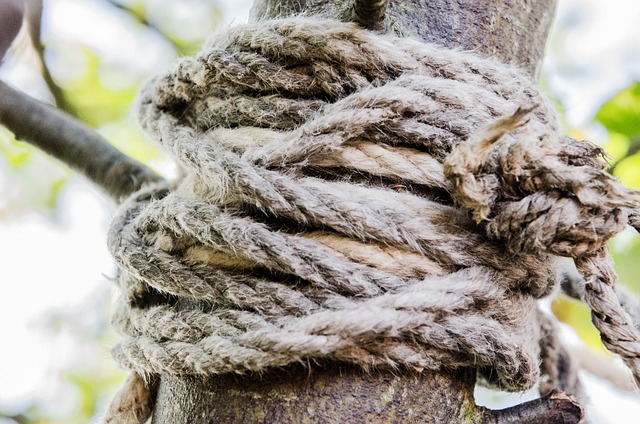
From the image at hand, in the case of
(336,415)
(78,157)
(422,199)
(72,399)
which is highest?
(422,199)

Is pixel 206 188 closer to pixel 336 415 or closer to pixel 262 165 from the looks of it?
pixel 262 165

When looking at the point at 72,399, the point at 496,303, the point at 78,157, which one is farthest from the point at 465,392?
the point at 72,399

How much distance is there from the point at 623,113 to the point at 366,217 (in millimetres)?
796

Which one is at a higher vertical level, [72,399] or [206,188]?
[206,188]

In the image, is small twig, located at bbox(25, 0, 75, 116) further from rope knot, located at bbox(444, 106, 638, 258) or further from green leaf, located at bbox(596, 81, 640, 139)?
green leaf, located at bbox(596, 81, 640, 139)

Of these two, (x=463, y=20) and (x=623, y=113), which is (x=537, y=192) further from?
(x=623, y=113)

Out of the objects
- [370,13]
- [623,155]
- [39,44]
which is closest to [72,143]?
[39,44]

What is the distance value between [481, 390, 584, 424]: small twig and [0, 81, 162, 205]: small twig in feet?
1.41

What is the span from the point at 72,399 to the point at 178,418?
1.29 meters

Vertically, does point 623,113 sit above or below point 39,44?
above

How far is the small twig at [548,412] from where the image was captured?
419 millimetres

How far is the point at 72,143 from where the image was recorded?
30.1 inches

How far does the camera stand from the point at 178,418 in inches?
16.5

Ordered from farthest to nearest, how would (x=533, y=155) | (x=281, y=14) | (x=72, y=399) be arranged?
(x=72, y=399) → (x=281, y=14) → (x=533, y=155)
